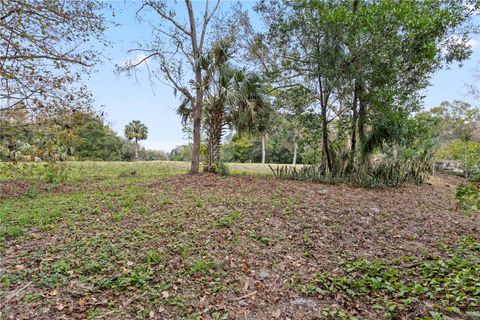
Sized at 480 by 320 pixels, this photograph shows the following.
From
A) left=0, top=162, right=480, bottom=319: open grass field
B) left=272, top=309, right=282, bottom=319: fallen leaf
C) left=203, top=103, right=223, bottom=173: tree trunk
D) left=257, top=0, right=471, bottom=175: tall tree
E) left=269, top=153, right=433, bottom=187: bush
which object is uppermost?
left=257, top=0, right=471, bottom=175: tall tree

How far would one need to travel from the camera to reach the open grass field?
7.90 feet

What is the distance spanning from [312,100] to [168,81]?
4.51m

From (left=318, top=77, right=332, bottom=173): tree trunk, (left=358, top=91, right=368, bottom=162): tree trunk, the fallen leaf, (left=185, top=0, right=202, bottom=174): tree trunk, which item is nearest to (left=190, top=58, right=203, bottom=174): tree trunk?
(left=185, top=0, right=202, bottom=174): tree trunk

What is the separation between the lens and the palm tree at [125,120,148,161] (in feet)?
122

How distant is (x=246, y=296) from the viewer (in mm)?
→ 2639

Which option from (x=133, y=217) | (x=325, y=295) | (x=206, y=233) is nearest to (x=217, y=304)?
(x=325, y=295)

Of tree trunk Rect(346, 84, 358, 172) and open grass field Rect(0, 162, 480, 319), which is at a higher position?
tree trunk Rect(346, 84, 358, 172)

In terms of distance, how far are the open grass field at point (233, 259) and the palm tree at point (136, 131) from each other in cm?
3328

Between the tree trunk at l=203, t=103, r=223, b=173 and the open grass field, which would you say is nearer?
the open grass field

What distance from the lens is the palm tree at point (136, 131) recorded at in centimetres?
3709

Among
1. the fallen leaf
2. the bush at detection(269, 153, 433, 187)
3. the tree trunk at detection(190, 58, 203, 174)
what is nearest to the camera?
the fallen leaf

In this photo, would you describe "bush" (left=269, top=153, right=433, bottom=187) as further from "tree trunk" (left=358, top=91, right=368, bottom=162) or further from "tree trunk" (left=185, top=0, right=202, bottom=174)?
"tree trunk" (left=185, top=0, right=202, bottom=174)

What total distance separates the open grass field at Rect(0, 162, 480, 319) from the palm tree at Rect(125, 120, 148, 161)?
33278 mm

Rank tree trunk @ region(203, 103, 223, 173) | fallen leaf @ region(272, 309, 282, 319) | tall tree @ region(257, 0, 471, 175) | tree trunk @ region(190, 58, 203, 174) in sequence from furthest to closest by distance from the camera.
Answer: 1. tree trunk @ region(203, 103, 223, 173)
2. tree trunk @ region(190, 58, 203, 174)
3. tall tree @ region(257, 0, 471, 175)
4. fallen leaf @ region(272, 309, 282, 319)
